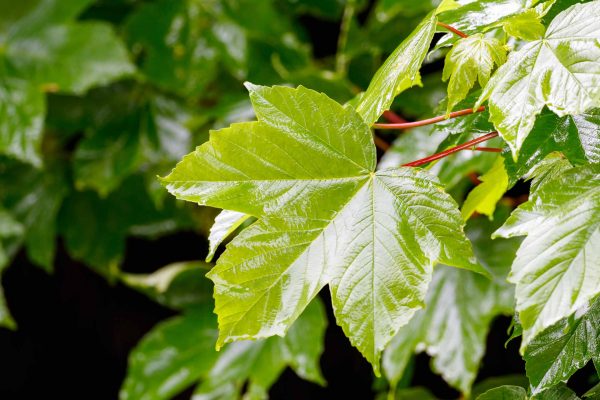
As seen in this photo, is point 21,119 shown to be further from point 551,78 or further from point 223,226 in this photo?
point 551,78

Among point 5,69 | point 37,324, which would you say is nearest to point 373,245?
point 5,69

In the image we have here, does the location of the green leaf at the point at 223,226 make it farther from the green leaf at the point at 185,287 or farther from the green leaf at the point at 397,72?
the green leaf at the point at 185,287

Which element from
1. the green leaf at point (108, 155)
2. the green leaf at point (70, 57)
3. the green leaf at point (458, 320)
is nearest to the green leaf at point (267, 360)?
the green leaf at point (458, 320)

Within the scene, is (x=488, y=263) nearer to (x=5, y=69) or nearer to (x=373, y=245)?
(x=373, y=245)

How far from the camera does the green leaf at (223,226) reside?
43 cm

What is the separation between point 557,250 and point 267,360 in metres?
0.77

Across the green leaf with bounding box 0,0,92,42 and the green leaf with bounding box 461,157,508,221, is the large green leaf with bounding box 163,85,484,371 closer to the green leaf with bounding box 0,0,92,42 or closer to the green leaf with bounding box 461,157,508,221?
the green leaf with bounding box 461,157,508,221

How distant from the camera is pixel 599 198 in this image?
0.34m

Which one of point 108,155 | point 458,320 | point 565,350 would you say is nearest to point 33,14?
point 108,155

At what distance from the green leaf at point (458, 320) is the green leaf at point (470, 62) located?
1.77ft

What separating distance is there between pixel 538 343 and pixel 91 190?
1100mm

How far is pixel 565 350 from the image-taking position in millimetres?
412

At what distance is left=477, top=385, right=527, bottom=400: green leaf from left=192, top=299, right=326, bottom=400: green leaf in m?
0.57

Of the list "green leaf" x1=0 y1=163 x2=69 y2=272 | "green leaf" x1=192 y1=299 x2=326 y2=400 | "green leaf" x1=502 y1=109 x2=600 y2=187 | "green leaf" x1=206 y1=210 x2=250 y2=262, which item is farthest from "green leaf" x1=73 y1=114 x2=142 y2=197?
"green leaf" x1=502 y1=109 x2=600 y2=187
